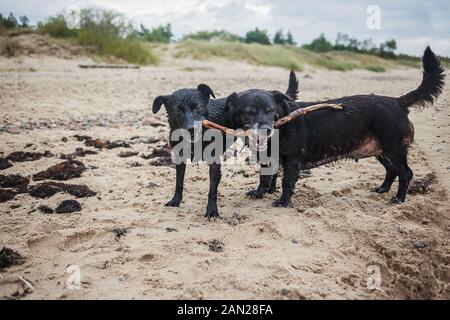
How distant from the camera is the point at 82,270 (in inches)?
136

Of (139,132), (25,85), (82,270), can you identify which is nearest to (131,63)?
(25,85)

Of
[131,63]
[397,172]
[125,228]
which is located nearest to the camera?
[125,228]

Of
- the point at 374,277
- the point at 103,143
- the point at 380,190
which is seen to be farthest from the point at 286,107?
the point at 103,143

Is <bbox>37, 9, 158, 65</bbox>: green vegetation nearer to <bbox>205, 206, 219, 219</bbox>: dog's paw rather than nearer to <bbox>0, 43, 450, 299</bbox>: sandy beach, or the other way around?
<bbox>0, 43, 450, 299</bbox>: sandy beach

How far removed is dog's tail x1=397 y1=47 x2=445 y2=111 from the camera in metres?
5.21

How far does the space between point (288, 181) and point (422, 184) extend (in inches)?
78.1

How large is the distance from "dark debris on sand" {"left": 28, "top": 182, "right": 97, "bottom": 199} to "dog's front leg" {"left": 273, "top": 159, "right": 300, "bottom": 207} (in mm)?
2548

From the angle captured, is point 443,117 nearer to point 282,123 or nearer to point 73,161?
point 282,123

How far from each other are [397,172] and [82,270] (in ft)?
13.8

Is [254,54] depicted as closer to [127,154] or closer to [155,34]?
[155,34]

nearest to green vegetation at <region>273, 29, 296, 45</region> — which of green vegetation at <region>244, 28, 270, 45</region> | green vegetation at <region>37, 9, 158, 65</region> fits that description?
green vegetation at <region>244, 28, 270, 45</region>

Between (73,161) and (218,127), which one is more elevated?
(218,127)

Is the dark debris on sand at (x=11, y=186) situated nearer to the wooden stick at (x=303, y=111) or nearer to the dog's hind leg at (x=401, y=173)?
the wooden stick at (x=303, y=111)

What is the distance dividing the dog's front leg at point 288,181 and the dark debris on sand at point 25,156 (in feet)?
14.1
